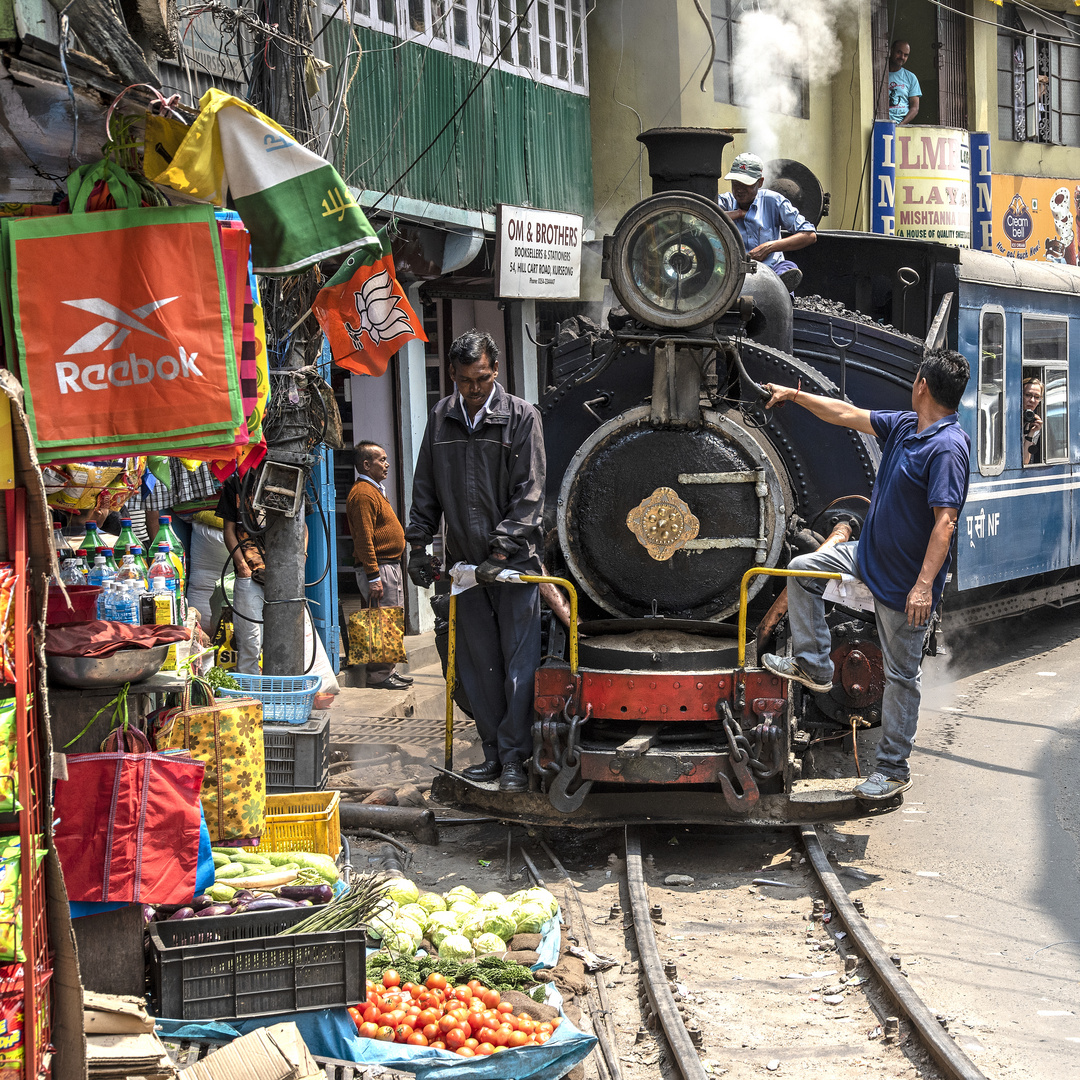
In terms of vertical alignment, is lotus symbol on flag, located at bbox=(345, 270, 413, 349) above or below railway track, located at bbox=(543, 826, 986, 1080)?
above

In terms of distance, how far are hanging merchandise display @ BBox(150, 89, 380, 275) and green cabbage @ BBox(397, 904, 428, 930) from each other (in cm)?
255

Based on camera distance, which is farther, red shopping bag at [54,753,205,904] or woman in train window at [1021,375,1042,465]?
woman in train window at [1021,375,1042,465]

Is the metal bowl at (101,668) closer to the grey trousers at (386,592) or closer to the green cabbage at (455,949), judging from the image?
the green cabbage at (455,949)

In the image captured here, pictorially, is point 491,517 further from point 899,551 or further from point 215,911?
point 215,911

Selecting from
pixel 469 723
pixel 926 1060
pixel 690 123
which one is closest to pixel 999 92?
pixel 690 123

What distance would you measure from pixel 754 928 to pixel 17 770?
11.0ft

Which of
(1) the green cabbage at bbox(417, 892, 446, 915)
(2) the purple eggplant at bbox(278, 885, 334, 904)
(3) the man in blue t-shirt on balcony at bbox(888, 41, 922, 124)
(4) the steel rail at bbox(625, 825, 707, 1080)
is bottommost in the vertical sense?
(4) the steel rail at bbox(625, 825, 707, 1080)

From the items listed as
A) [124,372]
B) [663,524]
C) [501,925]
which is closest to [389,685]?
[663,524]

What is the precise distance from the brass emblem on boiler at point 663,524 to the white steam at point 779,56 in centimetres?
1098

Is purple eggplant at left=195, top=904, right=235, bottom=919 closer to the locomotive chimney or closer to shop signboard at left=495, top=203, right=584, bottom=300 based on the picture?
the locomotive chimney

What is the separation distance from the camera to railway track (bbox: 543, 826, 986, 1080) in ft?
14.0

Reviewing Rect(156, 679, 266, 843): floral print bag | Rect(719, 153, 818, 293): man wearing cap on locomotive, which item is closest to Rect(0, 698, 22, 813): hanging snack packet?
Rect(156, 679, 266, 843): floral print bag

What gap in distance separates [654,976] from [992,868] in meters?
2.18

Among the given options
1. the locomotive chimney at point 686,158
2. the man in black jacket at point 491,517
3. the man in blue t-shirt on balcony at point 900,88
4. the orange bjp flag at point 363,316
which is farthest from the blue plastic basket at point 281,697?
the man in blue t-shirt on balcony at point 900,88
